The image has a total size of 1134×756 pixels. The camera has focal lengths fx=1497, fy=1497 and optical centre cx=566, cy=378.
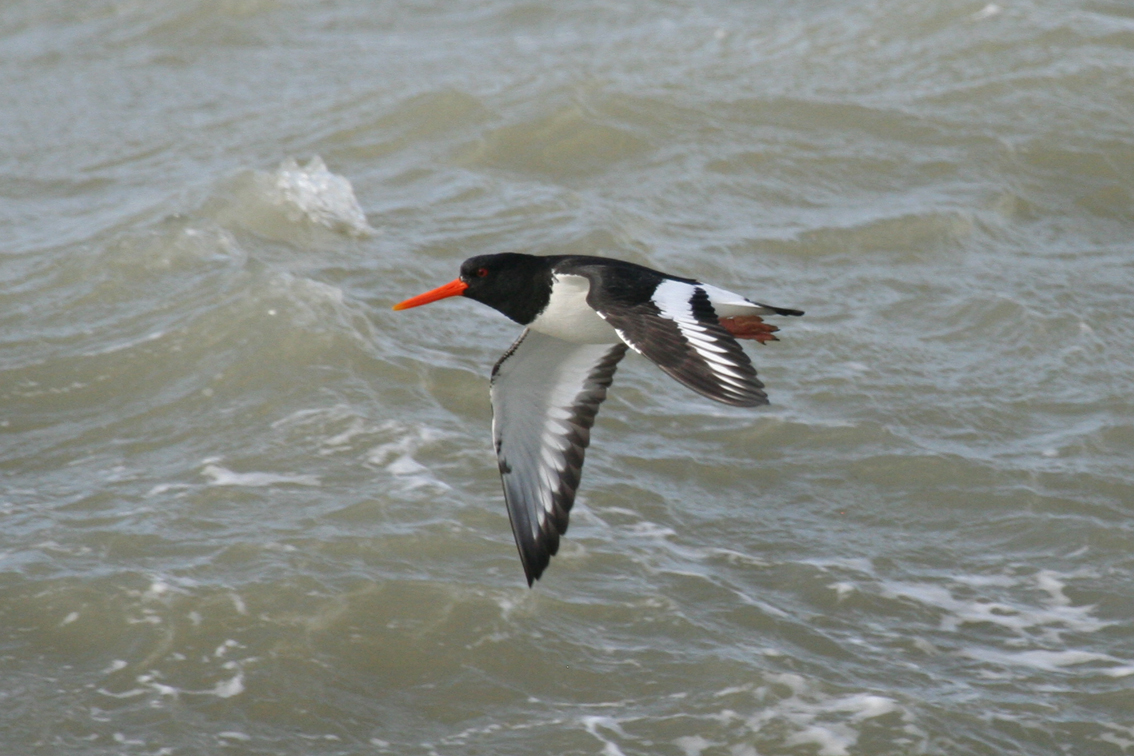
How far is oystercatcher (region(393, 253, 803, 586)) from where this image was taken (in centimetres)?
540

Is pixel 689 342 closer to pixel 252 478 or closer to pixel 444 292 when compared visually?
pixel 444 292

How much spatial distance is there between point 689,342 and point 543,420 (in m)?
1.57

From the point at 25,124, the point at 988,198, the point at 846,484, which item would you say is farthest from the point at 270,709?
the point at 25,124

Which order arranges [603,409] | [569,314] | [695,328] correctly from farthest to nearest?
[603,409]
[569,314]
[695,328]

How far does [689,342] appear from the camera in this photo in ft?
16.1

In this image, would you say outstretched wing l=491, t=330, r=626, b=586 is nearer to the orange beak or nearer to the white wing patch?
the orange beak

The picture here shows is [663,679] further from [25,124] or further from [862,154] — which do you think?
[25,124]

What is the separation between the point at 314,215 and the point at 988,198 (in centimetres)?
491

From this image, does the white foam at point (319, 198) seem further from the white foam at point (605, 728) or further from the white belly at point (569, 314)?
the white foam at point (605, 728)

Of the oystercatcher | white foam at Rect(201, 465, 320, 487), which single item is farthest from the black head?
white foam at Rect(201, 465, 320, 487)

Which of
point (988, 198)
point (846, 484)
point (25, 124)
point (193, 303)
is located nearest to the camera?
point (846, 484)

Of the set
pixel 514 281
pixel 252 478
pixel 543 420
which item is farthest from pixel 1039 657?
pixel 252 478

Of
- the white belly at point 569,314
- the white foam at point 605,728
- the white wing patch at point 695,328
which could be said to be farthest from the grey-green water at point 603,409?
the white wing patch at point 695,328

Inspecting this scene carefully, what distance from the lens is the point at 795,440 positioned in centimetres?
805
